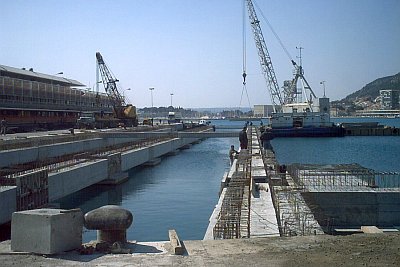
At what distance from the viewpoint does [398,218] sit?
2286 centimetres

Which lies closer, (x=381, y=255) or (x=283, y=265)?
(x=283, y=265)

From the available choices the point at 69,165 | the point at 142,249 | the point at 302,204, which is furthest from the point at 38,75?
the point at 142,249

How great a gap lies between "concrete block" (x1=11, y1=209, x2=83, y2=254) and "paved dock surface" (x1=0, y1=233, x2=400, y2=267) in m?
0.18

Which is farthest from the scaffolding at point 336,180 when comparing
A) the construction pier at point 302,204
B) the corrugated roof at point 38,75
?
the corrugated roof at point 38,75

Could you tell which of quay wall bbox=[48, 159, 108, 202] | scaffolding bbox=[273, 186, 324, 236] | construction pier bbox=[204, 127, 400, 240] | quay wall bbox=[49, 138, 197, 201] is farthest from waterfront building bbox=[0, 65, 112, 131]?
scaffolding bbox=[273, 186, 324, 236]

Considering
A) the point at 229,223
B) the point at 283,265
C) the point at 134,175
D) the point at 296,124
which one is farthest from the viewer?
the point at 296,124

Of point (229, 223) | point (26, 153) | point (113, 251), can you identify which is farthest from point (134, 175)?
point (113, 251)

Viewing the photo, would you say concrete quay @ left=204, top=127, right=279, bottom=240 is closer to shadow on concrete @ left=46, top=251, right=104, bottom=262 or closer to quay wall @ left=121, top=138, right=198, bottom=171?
shadow on concrete @ left=46, top=251, right=104, bottom=262

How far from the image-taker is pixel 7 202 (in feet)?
68.0

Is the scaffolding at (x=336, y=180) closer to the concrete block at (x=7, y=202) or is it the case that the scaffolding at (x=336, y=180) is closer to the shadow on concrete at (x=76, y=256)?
the concrete block at (x=7, y=202)

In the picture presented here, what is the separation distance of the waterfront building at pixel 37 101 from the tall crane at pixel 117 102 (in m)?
6.01

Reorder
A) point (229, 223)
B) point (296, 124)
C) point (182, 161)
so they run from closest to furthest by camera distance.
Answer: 1. point (229, 223)
2. point (182, 161)
3. point (296, 124)

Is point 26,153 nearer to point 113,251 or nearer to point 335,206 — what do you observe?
point 335,206

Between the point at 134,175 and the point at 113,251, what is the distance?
110 ft
